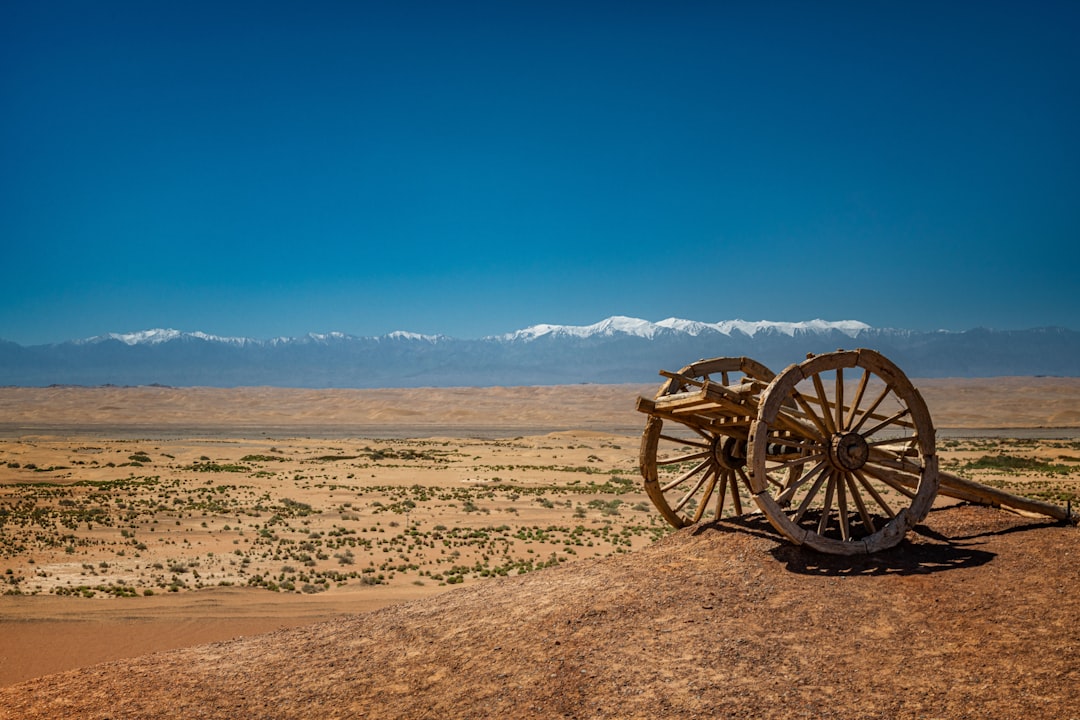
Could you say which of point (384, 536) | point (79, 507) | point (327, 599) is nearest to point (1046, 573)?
point (327, 599)

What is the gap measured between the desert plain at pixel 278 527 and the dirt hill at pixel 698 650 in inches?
108

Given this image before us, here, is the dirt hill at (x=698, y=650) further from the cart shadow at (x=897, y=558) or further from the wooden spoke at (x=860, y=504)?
the wooden spoke at (x=860, y=504)

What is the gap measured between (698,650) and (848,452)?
3654 mm

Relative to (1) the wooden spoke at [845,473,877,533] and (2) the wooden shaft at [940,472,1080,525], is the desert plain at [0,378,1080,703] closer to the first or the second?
(1) the wooden spoke at [845,473,877,533]

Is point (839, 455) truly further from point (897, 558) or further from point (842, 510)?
point (897, 558)

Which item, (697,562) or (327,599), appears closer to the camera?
(697,562)

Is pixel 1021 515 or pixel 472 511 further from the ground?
pixel 1021 515

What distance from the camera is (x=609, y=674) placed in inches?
265

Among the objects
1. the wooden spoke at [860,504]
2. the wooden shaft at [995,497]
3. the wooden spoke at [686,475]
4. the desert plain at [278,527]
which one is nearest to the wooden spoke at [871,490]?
the wooden spoke at [860,504]

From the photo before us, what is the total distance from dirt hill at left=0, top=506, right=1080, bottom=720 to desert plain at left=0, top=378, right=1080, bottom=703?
9.02 ft

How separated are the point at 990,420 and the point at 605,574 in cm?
10649

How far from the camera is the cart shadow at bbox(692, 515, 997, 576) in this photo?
8281 millimetres

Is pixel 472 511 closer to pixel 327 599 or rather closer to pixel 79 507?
pixel 327 599

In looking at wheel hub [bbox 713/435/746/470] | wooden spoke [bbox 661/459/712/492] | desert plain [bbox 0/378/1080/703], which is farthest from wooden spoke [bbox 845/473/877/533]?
desert plain [bbox 0/378/1080/703]
